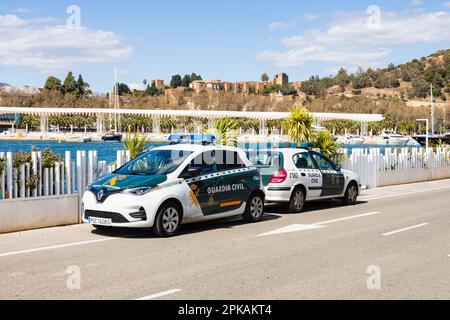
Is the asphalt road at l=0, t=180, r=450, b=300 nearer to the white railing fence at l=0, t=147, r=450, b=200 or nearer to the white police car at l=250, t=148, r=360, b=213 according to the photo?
the white railing fence at l=0, t=147, r=450, b=200

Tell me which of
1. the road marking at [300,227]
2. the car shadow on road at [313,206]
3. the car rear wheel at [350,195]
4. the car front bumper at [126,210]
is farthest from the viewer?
the car rear wheel at [350,195]

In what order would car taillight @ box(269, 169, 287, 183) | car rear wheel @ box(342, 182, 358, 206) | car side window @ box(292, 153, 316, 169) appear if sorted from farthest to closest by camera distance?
car rear wheel @ box(342, 182, 358, 206), car side window @ box(292, 153, 316, 169), car taillight @ box(269, 169, 287, 183)

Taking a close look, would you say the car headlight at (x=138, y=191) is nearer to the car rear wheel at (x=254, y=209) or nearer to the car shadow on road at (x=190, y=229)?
the car shadow on road at (x=190, y=229)

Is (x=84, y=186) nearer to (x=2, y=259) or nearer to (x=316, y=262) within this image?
(x=2, y=259)

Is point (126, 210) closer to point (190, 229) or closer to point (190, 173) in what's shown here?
point (190, 173)

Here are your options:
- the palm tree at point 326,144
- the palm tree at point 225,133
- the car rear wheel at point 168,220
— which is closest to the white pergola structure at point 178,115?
the palm tree at point 326,144

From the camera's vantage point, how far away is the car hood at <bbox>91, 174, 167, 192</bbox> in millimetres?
10789

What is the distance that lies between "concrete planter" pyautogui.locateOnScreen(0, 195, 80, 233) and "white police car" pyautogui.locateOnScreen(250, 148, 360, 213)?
15.4 feet

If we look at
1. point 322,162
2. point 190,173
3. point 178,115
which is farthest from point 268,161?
point 178,115

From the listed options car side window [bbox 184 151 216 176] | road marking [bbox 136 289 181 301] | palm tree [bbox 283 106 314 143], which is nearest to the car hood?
car side window [bbox 184 151 216 176]

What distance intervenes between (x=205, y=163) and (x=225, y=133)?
859 centimetres

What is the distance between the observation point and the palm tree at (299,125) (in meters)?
23.7

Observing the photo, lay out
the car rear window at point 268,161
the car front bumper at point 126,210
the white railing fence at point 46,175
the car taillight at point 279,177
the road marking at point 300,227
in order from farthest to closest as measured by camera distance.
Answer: the car rear window at point 268,161 < the car taillight at point 279,177 < the road marking at point 300,227 < the white railing fence at point 46,175 < the car front bumper at point 126,210

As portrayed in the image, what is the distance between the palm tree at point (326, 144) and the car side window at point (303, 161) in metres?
6.51
